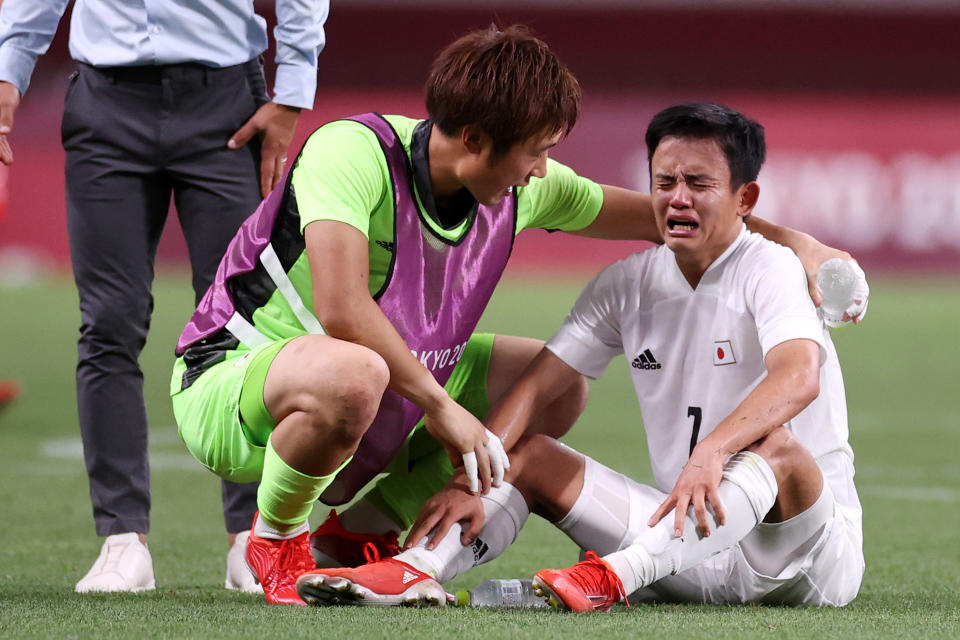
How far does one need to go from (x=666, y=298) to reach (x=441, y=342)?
520mm

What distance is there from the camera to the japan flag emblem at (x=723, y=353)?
310cm

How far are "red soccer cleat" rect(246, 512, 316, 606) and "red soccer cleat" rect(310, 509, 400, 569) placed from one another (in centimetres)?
23

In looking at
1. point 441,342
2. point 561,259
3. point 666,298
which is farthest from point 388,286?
point 561,259

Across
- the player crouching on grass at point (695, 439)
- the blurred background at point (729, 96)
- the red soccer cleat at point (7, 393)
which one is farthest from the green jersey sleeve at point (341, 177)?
the blurred background at point (729, 96)

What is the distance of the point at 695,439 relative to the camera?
312 centimetres

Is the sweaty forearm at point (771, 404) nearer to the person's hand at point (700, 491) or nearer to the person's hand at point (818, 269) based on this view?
the person's hand at point (700, 491)

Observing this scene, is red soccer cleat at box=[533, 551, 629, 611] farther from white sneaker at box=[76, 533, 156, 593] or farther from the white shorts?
white sneaker at box=[76, 533, 156, 593]

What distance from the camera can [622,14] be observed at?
68.3 ft

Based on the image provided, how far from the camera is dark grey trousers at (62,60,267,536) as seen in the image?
11.5 feet

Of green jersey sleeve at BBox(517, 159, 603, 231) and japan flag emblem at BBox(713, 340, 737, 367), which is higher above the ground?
green jersey sleeve at BBox(517, 159, 603, 231)

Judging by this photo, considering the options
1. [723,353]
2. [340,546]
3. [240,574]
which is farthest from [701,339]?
[240,574]

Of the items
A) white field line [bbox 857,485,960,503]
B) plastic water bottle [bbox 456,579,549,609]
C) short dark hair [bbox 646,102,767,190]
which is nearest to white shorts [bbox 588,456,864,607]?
plastic water bottle [bbox 456,579,549,609]

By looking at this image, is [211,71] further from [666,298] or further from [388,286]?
[666,298]

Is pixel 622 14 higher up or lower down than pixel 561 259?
higher up
